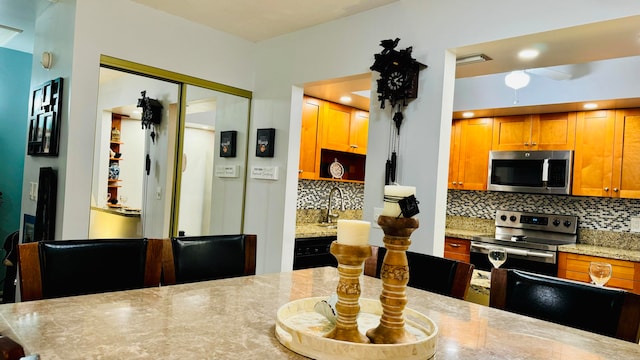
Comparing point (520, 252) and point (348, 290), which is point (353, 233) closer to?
point (348, 290)

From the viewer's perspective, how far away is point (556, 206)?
14.4 feet

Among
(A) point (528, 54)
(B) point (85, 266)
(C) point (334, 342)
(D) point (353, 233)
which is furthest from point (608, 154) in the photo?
(B) point (85, 266)

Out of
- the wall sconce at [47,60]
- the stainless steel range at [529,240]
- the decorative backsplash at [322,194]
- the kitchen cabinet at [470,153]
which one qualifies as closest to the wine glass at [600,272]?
the stainless steel range at [529,240]

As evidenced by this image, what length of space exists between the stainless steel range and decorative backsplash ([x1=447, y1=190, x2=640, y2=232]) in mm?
85

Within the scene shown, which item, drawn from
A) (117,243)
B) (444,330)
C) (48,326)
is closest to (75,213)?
(117,243)

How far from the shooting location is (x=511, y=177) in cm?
442

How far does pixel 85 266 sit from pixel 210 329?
2.13 ft

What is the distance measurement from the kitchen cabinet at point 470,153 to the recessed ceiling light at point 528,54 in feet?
7.39

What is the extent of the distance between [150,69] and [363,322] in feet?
8.47

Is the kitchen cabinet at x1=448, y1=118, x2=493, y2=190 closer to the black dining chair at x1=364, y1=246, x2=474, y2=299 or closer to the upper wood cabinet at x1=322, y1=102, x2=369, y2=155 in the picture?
the upper wood cabinet at x1=322, y1=102, x2=369, y2=155

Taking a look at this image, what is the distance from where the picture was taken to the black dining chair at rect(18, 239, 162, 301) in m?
1.31

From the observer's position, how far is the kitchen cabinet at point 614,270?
350 centimetres

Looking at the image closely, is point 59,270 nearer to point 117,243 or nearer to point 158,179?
point 117,243

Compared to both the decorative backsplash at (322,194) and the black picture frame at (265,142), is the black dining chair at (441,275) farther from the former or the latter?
the decorative backsplash at (322,194)
